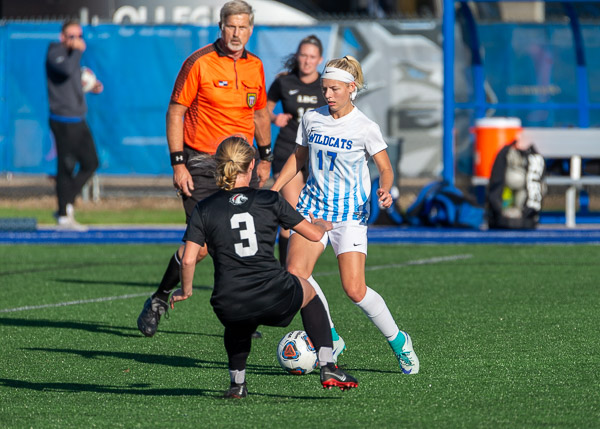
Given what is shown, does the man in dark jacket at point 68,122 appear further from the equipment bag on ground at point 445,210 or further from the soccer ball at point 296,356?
the soccer ball at point 296,356

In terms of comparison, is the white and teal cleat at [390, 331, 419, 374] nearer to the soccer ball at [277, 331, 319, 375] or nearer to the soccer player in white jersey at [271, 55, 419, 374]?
the soccer player in white jersey at [271, 55, 419, 374]

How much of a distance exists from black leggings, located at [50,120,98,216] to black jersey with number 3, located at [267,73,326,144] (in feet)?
17.2

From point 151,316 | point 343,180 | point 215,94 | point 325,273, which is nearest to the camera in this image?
point 343,180

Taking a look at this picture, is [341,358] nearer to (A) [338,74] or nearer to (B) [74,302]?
(A) [338,74]

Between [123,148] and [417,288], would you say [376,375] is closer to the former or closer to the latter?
[417,288]

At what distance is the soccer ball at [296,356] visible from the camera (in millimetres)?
6164

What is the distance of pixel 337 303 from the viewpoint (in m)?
8.95

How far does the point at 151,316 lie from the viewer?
7.54m

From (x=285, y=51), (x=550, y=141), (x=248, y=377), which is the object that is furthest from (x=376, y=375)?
(x=285, y=51)

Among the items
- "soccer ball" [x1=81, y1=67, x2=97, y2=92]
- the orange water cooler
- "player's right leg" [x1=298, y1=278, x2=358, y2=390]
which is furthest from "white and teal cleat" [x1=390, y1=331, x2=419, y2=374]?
"soccer ball" [x1=81, y1=67, x2=97, y2=92]

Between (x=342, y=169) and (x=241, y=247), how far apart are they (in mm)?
1252

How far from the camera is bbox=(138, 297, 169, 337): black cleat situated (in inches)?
295

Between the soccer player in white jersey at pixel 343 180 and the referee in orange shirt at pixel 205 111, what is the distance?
1.24 meters

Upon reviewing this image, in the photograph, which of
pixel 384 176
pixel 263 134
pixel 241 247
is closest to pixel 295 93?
pixel 263 134
